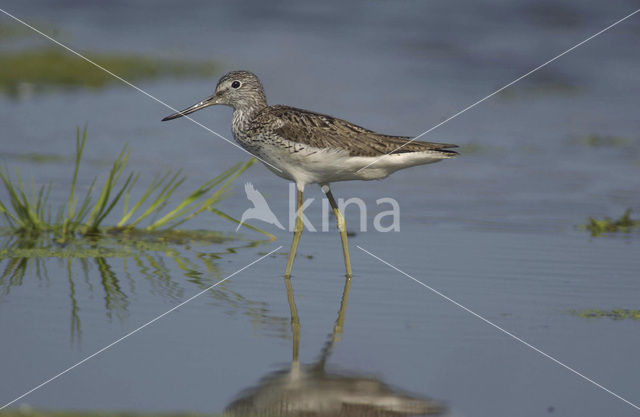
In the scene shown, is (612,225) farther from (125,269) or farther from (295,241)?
(125,269)

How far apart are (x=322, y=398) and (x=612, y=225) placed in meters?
4.89

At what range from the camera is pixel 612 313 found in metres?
6.34

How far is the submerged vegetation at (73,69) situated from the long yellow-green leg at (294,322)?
8.93 metres

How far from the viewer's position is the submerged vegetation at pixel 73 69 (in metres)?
15.2

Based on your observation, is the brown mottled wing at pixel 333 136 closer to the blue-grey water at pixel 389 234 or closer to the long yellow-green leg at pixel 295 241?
the long yellow-green leg at pixel 295 241

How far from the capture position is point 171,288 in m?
6.66

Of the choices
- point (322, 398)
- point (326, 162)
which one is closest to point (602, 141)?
point (326, 162)

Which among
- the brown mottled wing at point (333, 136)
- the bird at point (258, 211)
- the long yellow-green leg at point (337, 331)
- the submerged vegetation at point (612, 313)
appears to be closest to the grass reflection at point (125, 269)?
the long yellow-green leg at point (337, 331)

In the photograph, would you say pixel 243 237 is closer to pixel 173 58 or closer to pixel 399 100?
pixel 399 100

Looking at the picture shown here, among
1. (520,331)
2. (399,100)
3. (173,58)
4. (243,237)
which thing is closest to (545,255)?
(520,331)

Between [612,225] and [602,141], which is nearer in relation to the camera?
[612,225]

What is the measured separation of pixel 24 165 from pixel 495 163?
554cm

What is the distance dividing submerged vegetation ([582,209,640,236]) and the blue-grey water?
0.20 m

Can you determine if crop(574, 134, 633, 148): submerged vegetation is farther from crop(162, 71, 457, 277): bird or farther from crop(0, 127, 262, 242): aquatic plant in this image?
crop(0, 127, 262, 242): aquatic plant
